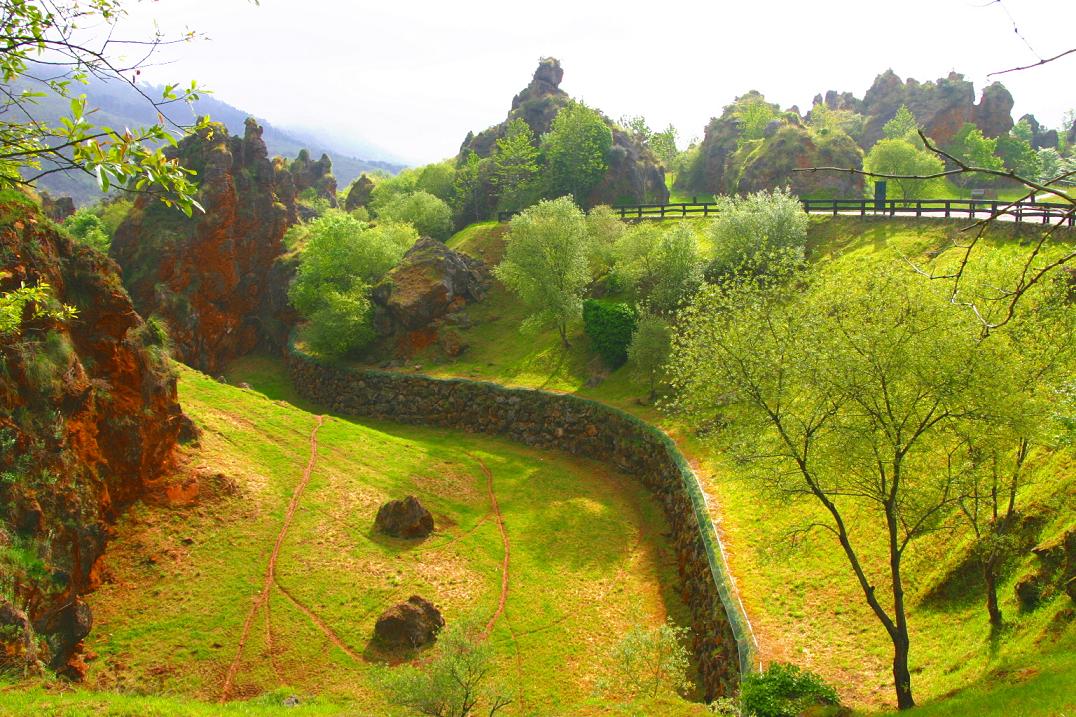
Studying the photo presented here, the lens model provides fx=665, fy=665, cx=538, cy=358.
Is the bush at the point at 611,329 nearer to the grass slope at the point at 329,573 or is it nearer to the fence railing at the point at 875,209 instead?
the grass slope at the point at 329,573

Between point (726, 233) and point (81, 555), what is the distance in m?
39.1

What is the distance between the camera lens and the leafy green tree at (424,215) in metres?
72.1

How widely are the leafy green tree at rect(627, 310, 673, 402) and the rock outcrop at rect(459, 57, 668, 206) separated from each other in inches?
1413

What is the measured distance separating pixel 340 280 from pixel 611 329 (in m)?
23.1

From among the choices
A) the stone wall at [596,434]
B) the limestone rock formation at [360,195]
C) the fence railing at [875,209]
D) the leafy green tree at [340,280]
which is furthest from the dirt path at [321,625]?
the limestone rock formation at [360,195]

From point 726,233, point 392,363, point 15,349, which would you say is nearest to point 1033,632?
point 15,349

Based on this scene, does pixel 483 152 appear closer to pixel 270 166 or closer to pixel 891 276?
pixel 270 166

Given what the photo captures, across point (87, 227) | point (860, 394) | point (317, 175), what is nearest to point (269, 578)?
point (860, 394)

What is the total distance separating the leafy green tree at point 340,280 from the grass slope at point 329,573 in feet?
44.7

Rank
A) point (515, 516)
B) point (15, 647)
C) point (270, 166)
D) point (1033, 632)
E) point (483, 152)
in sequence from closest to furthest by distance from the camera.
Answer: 1. point (1033, 632)
2. point (15, 647)
3. point (515, 516)
4. point (270, 166)
5. point (483, 152)

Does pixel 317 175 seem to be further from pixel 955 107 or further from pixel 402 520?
pixel 955 107

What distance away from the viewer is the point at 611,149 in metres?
74.1

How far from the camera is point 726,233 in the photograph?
4491 cm

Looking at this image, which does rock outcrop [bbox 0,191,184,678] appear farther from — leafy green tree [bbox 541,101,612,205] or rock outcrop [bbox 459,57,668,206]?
rock outcrop [bbox 459,57,668,206]
